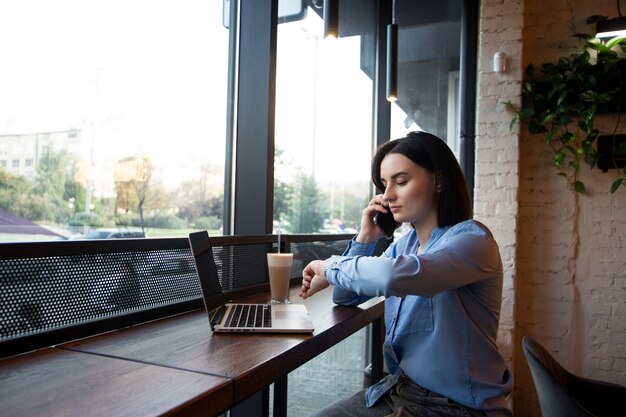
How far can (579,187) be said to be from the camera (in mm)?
3012

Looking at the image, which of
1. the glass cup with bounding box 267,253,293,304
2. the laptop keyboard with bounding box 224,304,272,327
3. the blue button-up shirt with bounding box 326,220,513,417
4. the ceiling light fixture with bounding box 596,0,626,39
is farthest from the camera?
the ceiling light fixture with bounding box 596,0,626,39

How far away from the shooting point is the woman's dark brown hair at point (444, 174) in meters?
1.38

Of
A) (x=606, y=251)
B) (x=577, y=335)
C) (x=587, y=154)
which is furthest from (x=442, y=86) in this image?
(x=577, y=335)

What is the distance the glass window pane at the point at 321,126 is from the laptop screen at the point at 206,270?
0.83m

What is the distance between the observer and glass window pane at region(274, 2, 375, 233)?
2404 millimetres

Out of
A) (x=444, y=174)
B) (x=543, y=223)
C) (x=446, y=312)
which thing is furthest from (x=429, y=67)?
(x=446, y=312)

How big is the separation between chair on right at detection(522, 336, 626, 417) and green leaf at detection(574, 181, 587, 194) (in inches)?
57.5

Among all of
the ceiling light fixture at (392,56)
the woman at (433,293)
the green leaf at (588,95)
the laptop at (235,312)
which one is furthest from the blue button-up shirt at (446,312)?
the green leaf at (588,95)

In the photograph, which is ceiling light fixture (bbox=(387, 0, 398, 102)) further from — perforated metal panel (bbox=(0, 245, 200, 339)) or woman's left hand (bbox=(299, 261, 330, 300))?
perforated metal panel (bbox=(0, 245, 200, 339))

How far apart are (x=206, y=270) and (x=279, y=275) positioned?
32 cm

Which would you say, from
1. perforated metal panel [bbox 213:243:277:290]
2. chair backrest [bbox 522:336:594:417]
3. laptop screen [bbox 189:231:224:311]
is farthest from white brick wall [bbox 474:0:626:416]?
laptop screen [bbox 189:231:224:311]

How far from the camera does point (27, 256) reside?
3.49 feet

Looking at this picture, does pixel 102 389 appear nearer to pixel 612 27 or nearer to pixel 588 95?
pixel 588 95

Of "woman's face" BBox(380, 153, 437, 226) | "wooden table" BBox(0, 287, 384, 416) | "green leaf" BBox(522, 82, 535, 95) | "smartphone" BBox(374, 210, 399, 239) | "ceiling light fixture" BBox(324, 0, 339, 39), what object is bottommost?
"wooden table" BBox(0, 287, 384, 416)
